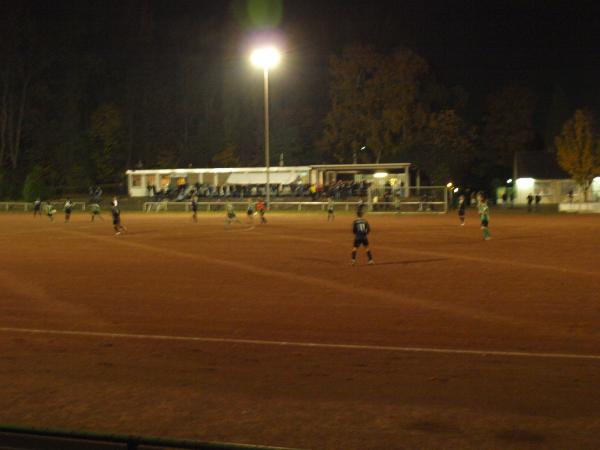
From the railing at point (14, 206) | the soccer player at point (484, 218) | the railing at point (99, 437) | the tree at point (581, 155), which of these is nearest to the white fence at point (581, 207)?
the tree at point (581, 155)

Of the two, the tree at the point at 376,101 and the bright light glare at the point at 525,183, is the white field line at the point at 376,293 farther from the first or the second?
the bright light glare at the point at 525,183

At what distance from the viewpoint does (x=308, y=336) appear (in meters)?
10.2

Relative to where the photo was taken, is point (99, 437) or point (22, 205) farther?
point (22, 205)

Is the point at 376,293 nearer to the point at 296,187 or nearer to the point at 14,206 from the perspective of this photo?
the point at 296,187

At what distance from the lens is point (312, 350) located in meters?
9.24

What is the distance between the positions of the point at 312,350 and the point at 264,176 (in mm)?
54329

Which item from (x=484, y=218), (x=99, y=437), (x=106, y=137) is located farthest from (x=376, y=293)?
(x=106, y=137)

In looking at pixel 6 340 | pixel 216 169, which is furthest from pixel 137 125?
pixel 6 340

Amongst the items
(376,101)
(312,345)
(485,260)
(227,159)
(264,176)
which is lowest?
(312,345)

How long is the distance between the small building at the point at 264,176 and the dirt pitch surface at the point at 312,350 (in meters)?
41.3

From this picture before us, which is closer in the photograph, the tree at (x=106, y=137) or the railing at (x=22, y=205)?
the railing at (x=22, y=205)

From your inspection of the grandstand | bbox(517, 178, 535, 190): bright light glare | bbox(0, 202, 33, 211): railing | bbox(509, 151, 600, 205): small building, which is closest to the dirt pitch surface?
the grandstand

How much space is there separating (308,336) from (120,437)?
259 inches

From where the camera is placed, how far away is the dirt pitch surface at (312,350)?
631 centimetres
